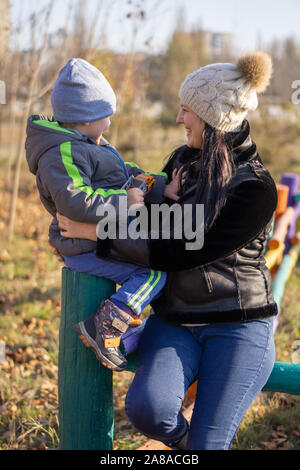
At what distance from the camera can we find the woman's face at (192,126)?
2186mm

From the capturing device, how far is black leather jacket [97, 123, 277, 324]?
1983mm

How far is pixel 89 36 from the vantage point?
20.3 ft

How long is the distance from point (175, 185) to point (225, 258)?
1.57 feet

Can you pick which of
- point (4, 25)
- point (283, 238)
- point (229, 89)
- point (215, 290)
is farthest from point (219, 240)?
point (4, 25)

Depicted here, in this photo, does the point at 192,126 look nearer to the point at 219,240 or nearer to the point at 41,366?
the point at 219,240

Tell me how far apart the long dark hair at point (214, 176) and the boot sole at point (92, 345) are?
25.0 inches

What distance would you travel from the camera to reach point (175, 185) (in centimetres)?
230

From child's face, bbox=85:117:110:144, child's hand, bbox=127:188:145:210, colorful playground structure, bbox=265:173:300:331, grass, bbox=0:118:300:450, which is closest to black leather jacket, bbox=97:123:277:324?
child's hand, bbox=127:188:145:210

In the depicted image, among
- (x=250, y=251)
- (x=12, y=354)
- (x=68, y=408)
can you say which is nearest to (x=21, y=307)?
(x=12, y=354)

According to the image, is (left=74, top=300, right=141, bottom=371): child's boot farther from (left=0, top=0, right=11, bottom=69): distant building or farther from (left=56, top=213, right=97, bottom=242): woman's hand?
(left=0, top=0, right=11, bottom=69): distant building

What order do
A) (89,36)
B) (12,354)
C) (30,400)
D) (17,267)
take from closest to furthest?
(30,400) < (12,354) < (17,267) < (89,36)

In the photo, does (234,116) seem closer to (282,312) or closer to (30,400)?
(30,400)

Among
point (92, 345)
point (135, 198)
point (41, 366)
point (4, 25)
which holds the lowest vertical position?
point (41, 366)
